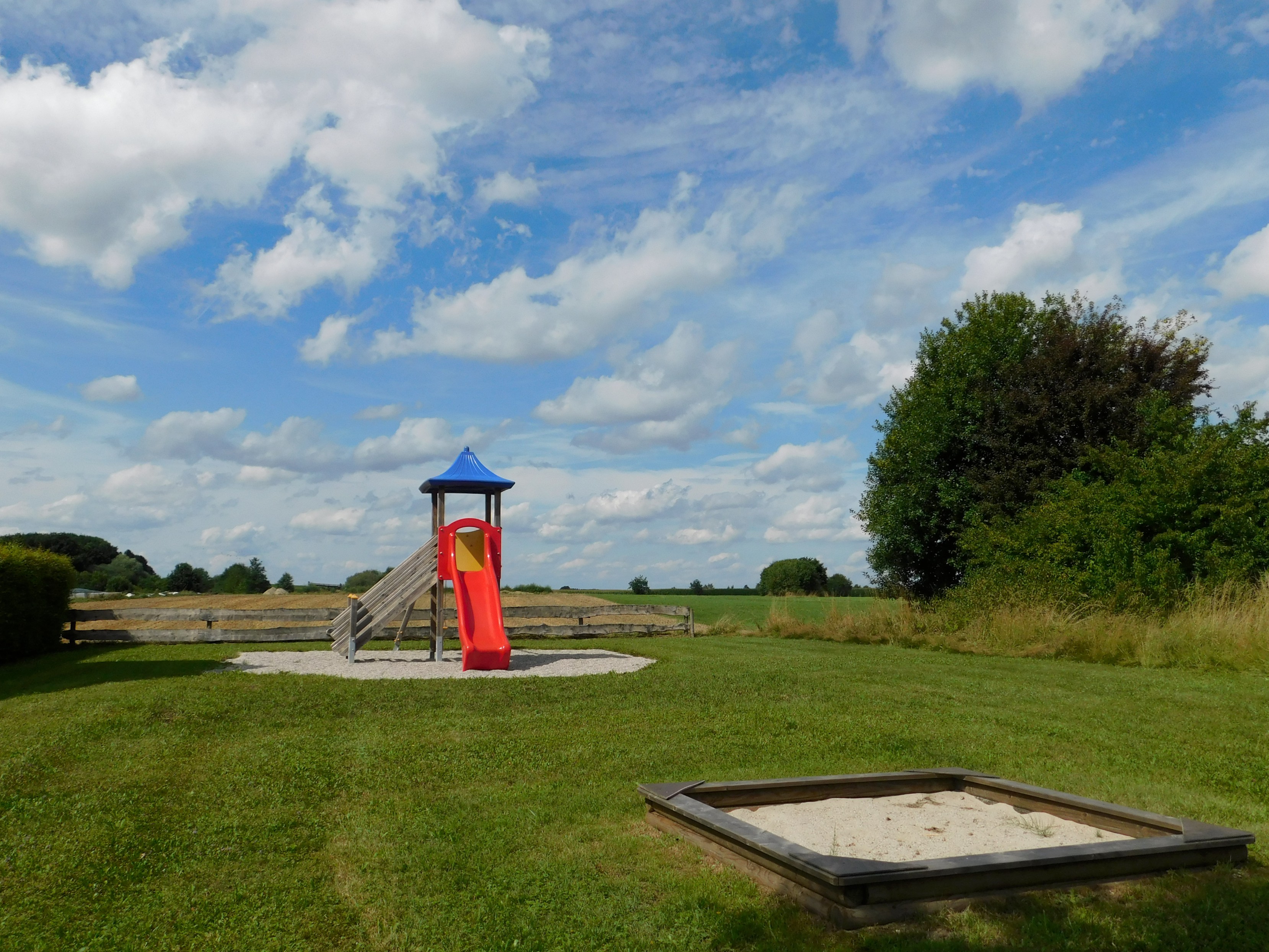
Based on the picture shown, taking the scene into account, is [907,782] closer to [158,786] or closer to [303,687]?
[158,786]

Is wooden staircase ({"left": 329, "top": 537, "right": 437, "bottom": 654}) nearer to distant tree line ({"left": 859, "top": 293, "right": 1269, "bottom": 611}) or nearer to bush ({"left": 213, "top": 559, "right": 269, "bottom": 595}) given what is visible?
distant tree line ({"left": 859, "top": 293, "right": 1269, "bottom": 611})

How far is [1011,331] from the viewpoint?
31.4 meters

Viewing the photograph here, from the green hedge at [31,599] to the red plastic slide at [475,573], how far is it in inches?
275

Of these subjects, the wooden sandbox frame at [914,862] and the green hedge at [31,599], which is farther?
the green hedge at [31,599]

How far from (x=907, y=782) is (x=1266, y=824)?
2.15m

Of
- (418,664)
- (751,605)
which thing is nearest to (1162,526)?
(418,664)

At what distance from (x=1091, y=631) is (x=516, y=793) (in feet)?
43.9


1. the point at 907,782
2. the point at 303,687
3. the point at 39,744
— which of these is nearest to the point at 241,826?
the point at 39,744

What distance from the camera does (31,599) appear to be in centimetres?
1602

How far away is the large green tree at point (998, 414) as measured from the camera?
85.7 ft

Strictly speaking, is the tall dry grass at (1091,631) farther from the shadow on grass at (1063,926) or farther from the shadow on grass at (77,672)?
the shadow on grass at (77,672)

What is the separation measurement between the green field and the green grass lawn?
1104 centimetres

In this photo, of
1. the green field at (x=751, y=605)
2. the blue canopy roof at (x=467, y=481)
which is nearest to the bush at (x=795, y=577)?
the green field at (x=751, y=605)

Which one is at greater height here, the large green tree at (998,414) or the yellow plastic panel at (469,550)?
the large green tree at (998,414)
